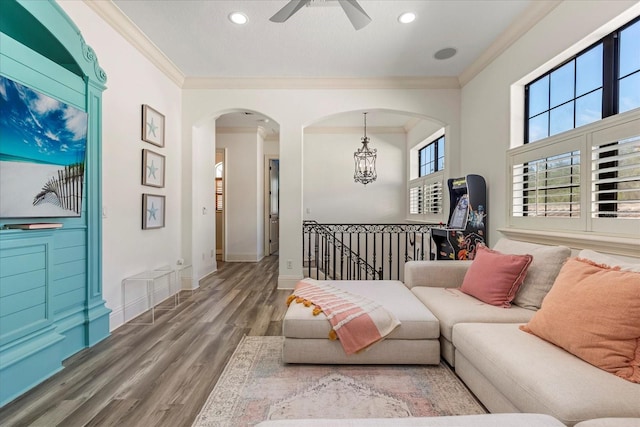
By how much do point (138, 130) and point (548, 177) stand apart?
13.8 feet

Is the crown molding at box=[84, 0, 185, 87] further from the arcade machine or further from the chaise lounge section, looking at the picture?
the arcade machine

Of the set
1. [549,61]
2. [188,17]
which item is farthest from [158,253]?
[549,61]

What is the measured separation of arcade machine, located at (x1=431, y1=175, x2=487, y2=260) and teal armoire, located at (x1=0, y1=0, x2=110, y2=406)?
11.7 ft

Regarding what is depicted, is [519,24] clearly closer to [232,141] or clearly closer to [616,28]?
[616,28]

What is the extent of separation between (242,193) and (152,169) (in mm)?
3094

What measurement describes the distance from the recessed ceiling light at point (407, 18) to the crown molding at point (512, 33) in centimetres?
104

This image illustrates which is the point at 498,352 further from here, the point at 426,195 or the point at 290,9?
the point at 426,195

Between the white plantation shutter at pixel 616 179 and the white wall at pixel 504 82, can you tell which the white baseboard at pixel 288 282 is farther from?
the white plantation shutter at pixel 616 179

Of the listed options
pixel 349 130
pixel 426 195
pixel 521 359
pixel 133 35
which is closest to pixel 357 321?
pixel 521 359

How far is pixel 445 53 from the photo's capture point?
350cm

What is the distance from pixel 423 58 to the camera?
3.64 m

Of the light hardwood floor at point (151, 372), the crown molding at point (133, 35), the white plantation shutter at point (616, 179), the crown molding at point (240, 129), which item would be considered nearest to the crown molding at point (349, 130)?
the crown molding at point (240, 129)

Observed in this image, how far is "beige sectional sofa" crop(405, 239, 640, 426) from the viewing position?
43.7 inches

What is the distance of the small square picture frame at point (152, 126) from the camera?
129 inches
